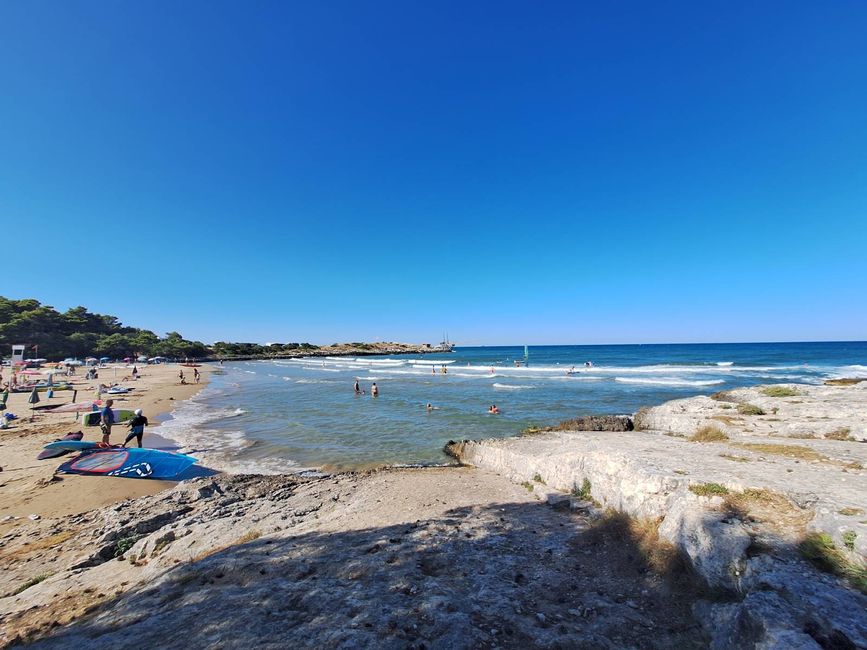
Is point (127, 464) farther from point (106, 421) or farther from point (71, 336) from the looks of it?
point (71, 336)

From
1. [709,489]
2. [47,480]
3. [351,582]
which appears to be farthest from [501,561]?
[47,480]

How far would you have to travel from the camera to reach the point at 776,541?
4184mm

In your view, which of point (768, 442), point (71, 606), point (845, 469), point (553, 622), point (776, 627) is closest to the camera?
point (776, 627)

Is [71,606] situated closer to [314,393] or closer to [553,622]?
[553,622]

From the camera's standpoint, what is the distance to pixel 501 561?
5387mm

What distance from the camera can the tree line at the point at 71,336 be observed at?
67.1m

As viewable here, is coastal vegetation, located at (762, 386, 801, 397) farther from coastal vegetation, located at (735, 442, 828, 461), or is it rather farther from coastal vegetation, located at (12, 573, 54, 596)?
coastal vegetation, located at (12, 573, 54, 596)

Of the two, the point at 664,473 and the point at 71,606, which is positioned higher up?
the point at 664,473

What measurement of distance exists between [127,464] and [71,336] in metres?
89.0

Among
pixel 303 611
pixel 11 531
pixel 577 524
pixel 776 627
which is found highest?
pixel 776 627

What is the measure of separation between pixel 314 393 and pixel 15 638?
29.0 meters

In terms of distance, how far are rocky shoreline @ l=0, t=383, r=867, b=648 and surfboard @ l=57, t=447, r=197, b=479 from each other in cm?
242

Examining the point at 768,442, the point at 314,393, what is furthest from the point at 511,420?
the point at 314,393

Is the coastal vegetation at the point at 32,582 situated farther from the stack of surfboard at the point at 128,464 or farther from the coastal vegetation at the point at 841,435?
the coastal vegetation at the point at 841,435
